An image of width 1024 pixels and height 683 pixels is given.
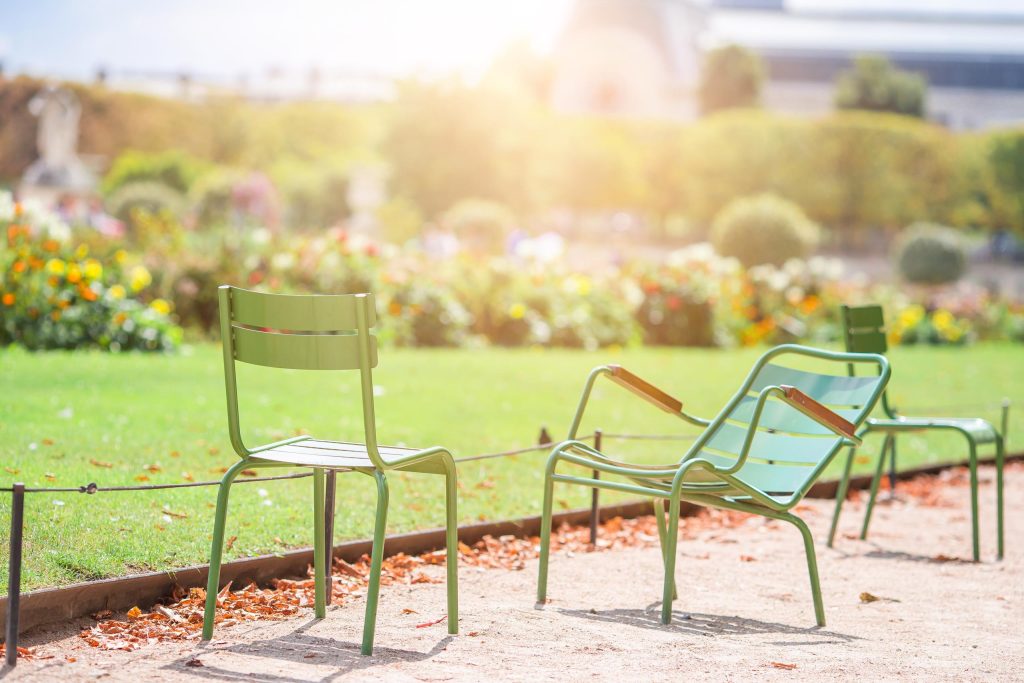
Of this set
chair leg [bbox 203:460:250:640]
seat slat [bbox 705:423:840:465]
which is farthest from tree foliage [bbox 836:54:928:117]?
chair leg [bbox 203:460:250:640]

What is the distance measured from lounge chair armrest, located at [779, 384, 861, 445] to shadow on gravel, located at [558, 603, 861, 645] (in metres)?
0.65

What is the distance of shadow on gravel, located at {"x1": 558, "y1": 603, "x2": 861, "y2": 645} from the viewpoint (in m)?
4.06

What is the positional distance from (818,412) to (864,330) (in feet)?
7.19

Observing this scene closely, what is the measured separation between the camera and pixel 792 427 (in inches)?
190

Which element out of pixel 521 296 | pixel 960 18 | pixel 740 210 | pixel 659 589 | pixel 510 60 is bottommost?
pixel 659 589

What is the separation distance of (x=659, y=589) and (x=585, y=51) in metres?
68.6

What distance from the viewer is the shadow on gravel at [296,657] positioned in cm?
332

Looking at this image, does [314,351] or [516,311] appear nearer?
[314,351]

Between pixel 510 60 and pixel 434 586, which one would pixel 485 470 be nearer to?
pixel 434 586

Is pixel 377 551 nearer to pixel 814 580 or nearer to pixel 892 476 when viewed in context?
pixel 814 580

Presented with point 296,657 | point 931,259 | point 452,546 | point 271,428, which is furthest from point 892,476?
point 931,259

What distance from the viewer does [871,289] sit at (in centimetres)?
1836

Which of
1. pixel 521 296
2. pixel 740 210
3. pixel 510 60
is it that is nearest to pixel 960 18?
pixel 510 60

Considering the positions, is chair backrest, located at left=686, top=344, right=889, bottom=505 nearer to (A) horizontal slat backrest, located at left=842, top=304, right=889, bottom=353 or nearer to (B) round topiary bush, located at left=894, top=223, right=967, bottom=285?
(A) horizontal slat backrest, located at left=842, top=304, right=889, bottom=353
